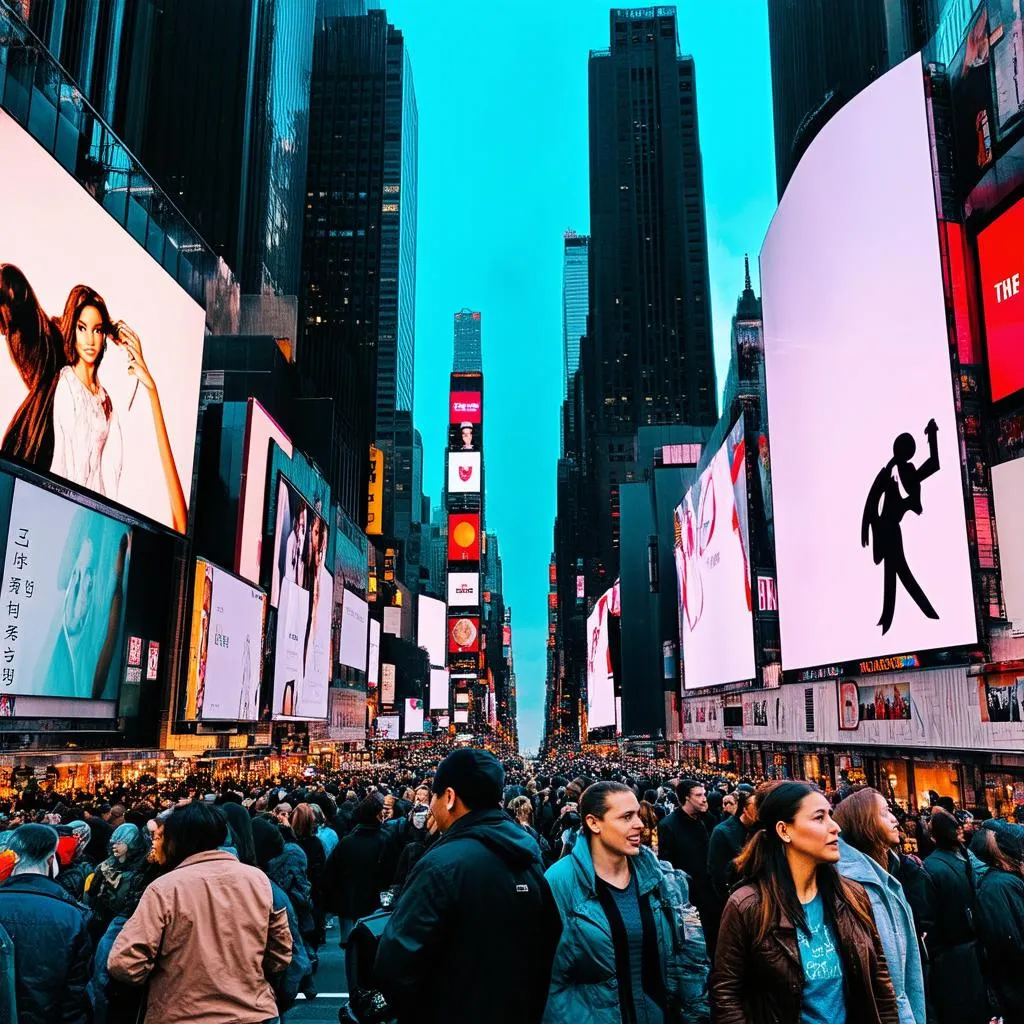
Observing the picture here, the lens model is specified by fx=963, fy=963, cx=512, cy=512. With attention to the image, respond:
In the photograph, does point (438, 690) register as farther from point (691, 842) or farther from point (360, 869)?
point (691, 842)

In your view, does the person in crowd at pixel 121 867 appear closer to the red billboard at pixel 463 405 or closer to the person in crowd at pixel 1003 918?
the person in crowd at pixel 1003 918

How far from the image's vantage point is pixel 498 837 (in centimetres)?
370

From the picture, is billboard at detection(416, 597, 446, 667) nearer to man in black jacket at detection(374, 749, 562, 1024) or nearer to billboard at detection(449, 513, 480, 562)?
billboard at detection(449, 513, 480, 562)

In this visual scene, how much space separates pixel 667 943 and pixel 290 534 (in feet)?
175

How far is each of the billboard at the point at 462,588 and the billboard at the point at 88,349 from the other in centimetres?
10232

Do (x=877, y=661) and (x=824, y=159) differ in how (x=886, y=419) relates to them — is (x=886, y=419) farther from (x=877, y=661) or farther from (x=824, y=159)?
(x=824, y=159)

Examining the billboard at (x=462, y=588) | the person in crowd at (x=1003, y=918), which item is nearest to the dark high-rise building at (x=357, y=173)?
the billboard at (x=462, y=588)

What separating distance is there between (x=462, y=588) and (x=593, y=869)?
136694mm

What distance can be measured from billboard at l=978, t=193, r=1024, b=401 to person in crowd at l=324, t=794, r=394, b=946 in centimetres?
1988

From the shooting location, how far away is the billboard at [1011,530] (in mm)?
23125

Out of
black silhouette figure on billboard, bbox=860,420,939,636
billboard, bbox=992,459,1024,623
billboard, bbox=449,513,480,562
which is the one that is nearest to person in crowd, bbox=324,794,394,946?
billboard, bbox=992,459,1024,623

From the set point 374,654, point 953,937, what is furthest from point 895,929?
point 374,654

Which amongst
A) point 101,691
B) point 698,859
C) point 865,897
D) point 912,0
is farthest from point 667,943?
point 912,0

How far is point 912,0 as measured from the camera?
200 feet
